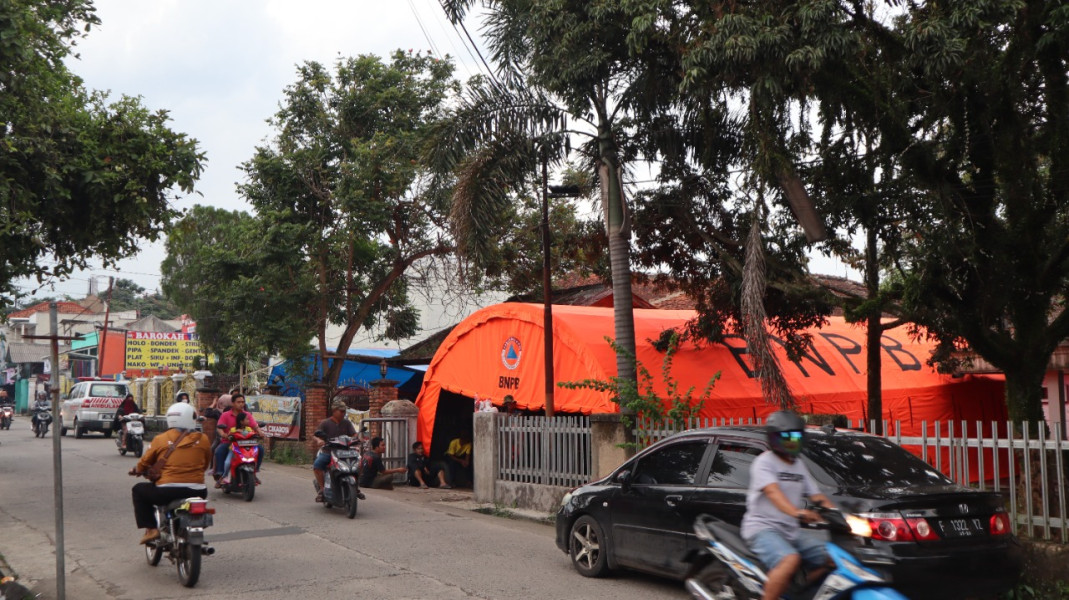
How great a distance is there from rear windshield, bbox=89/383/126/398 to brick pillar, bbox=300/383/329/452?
11.7m

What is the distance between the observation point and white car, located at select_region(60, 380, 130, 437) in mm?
30484

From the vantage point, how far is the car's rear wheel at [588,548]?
347 inches

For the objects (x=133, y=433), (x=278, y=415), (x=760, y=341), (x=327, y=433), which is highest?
(x=760, y=341)

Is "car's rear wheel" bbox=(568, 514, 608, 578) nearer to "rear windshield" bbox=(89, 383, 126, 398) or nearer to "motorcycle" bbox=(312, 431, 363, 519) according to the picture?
"motorcycle" bbox=(312, 431, 363, 519)

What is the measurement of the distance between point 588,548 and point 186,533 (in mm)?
3915

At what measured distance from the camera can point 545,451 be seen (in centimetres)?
1399

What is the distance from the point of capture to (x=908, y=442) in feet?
30.2

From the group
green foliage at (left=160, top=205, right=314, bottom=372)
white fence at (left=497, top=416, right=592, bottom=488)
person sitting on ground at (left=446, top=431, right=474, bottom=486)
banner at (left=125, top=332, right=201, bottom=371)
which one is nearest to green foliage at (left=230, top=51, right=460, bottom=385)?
green foliage at (left=160, top=205, right=314, bottom=372)

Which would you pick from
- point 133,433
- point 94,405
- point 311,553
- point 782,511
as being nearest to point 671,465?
point 782,511

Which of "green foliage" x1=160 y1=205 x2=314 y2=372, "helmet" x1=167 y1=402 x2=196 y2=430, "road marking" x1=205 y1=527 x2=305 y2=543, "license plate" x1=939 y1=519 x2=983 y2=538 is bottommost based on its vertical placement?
"road marking" x1=205 y1=527 x2=305 y2=543

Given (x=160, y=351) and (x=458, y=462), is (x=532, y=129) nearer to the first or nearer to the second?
(x=458, y=462)

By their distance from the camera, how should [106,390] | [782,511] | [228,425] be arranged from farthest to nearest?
[106,390] → [228,425] → [782,511]

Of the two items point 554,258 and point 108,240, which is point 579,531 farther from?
point 554,258

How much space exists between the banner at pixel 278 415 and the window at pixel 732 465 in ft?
57.8
